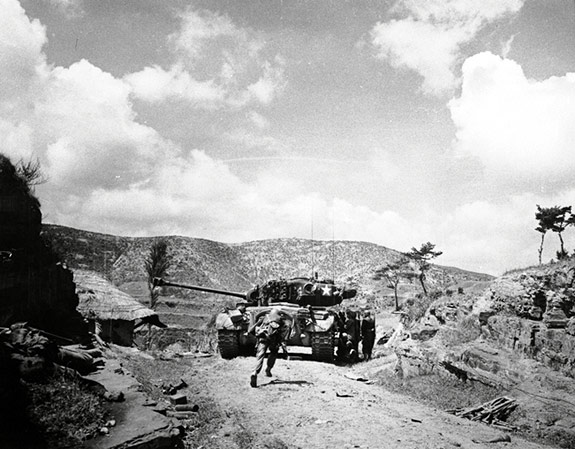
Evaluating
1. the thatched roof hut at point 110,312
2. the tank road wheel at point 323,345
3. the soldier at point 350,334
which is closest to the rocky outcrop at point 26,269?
the thatched roof hut at point 110,312

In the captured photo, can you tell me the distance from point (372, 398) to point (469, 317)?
570 cm

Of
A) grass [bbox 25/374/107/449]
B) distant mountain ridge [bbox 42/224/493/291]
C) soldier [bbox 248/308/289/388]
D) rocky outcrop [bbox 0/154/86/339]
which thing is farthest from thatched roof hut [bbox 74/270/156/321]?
distant mountain ridge [bbox 42/224/493/291]

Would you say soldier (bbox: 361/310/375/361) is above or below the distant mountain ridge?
below

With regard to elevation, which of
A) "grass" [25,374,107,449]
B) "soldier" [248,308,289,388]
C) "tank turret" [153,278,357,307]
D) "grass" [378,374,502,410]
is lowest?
"grass" [378,374,502,410]

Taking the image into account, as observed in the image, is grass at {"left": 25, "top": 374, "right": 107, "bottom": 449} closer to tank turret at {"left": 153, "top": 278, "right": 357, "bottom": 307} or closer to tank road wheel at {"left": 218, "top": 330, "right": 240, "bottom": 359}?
tank road wheel at {"left": 218, "top": 330, "right": 240, "bottom": 359}

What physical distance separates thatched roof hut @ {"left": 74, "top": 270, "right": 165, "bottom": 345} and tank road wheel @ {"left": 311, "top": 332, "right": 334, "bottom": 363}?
997cm

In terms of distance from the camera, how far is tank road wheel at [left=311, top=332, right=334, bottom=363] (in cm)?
1202

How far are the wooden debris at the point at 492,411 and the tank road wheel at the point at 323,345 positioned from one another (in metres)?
4.88

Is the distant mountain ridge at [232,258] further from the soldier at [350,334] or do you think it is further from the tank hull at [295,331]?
the tank hull at [295,331]

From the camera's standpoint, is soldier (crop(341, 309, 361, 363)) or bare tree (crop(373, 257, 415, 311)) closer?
soldier (crop(341, 309, 361, 363))

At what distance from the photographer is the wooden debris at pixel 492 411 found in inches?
274

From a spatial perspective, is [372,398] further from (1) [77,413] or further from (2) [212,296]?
(2) [212,296]

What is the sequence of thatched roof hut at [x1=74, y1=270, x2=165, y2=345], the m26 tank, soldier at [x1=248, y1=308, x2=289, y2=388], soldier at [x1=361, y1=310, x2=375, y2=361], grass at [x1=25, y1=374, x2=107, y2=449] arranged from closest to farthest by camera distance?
1. grass at [x1=25, y1=374, x2=107, y2=449]
2. soldier at [x1=248, y1=308, x2=289, y2=388]
3. the m26 tank
4. soldier at [x1=361, y1=310, x2=375, y2=361]
5. thatched roof hut at [x1=74, y1=270, x2=165, y2=345]

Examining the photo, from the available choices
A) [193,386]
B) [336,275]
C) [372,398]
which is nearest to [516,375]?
[372,398]
